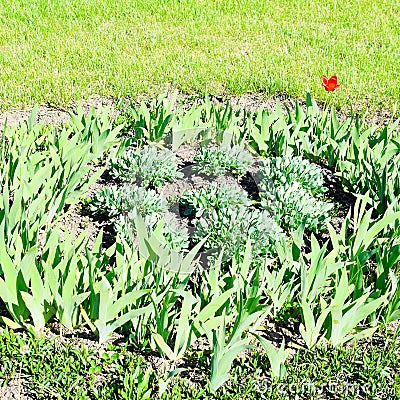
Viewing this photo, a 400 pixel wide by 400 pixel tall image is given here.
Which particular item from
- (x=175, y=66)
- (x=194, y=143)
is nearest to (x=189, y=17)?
(x=175, y=66)

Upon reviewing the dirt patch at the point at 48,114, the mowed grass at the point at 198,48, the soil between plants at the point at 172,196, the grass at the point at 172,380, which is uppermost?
the mowed grass at the point at 198,48

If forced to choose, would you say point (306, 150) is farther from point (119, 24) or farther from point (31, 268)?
point (119, 24)

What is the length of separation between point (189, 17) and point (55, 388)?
4987 mm

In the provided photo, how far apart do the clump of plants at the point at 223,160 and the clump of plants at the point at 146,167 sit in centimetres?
17

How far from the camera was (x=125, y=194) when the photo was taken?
3408 millimetres

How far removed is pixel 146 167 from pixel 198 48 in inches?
104

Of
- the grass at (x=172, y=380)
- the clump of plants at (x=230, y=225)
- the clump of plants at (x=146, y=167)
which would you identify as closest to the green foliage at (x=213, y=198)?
the clump of plants at (x=230, y=225)

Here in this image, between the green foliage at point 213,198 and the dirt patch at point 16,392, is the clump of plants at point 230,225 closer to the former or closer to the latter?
the green foliage at point 213,198

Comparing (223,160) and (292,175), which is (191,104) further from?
(292,175)

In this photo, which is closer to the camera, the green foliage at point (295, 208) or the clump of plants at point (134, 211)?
the clump of plants at point (134, 211)

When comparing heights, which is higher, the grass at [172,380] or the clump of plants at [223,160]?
the clump of plants at [223,160]

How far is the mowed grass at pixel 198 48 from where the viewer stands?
16.9 ft

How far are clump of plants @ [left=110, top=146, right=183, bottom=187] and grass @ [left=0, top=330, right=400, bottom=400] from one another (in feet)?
4.15

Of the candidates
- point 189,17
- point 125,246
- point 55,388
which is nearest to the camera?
point 55,388
